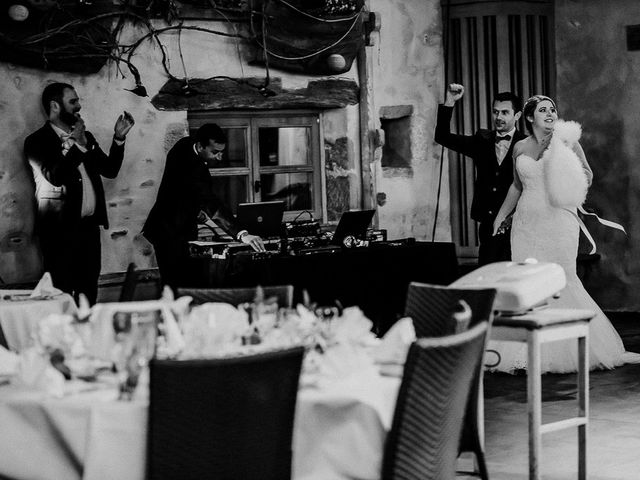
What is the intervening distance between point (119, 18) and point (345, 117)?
2238mm

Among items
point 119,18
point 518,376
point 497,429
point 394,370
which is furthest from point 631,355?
point 394,370

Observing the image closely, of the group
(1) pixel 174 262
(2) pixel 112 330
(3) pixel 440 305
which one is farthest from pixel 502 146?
(2) pixel 112 330

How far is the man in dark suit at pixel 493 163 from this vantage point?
841cm

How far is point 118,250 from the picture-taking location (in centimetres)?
870

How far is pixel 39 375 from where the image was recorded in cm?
323

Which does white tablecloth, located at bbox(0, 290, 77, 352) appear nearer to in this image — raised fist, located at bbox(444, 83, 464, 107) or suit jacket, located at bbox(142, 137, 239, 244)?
suit jacket, located at bbox(142, 137, 239, 244)

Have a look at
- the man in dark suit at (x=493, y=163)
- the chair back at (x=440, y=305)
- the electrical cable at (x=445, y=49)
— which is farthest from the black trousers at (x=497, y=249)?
the chair back at (x=440, y=305)

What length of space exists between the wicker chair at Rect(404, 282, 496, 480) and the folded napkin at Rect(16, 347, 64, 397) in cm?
126

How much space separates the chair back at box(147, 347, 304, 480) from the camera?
2803 millimetres

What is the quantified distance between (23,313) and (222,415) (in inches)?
132

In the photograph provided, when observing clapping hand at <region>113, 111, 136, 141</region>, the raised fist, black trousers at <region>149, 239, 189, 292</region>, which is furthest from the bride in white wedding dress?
clapping hand at <region>113, 111, 136, 141</region>

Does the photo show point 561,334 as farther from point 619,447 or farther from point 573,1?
point 573,1

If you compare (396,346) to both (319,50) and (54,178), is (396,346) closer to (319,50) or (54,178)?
(54,178)

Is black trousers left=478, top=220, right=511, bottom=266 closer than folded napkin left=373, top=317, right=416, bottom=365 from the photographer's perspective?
No
